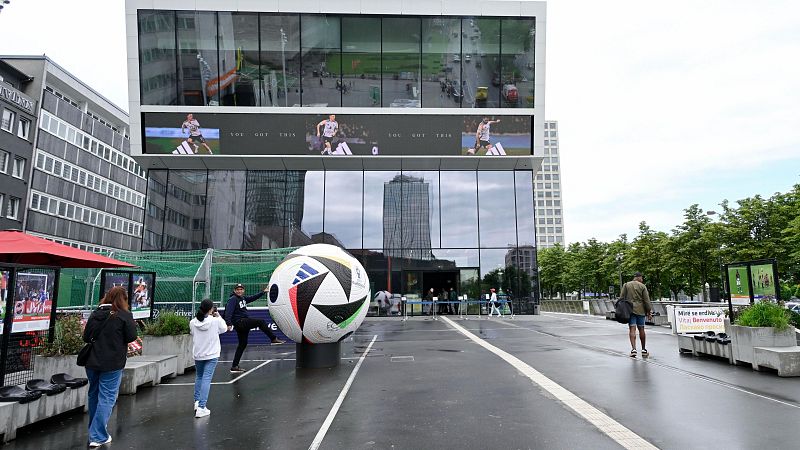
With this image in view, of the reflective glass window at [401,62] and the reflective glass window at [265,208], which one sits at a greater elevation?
the reflective glass window at [401,62]

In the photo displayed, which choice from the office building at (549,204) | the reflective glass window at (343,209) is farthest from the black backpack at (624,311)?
the office building at (549,204)

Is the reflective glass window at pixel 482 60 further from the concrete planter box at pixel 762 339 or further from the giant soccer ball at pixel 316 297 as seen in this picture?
the concrete planter box at pixel 762 339

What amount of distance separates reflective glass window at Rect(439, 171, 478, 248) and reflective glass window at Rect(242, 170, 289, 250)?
11090 millimetres

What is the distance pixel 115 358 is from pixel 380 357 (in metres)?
7.34

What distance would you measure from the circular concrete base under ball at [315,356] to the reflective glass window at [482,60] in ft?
77.6

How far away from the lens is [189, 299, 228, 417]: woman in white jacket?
6.95m

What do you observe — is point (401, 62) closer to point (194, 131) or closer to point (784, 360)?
point (194, 131)

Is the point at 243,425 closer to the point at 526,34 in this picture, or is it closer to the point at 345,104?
the point at 345,104

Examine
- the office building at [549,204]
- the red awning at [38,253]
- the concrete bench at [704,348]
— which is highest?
the office building at [549,204]

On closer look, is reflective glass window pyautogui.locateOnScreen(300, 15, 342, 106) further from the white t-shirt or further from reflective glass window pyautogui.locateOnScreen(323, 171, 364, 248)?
the white t-shirt

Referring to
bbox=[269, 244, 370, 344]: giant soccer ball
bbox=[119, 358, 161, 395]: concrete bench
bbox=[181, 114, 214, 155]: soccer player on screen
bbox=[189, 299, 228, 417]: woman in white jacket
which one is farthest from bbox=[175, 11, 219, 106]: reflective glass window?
bbox=[189, 299, 228, 417]: woman in white jacket

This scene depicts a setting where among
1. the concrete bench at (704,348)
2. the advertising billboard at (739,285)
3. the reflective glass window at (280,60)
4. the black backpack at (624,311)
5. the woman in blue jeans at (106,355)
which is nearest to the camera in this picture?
the woman in blue jeans at (106,355)

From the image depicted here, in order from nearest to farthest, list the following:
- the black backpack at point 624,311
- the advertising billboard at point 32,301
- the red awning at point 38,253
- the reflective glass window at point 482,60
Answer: the red awning at point 38,253 → the advertising billboard at point 32,301 → the black backpack at point 624,311 → the reflective glass window at point 482,60

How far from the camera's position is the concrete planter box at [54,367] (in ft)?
26.6
